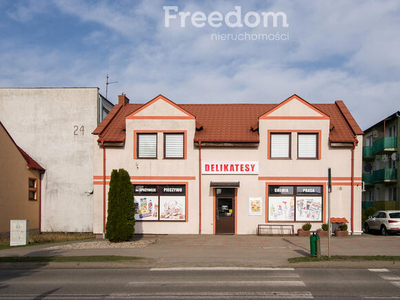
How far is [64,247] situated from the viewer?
1880 cm

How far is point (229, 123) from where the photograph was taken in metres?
25.4

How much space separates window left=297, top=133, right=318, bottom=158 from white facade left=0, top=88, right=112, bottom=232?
13.2 metres

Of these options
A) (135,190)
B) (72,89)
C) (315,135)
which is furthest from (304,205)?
(72,89)

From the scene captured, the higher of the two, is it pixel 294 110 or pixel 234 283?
pixel 294 110

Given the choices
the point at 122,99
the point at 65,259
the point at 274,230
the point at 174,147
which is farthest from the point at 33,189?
the point at 274,230

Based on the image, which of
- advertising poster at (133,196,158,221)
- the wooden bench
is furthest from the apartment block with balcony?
advertising poster at (133,196,158,221)

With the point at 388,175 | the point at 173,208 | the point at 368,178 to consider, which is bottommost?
the point at 173,208

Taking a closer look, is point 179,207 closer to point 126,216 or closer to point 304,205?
point 126,216

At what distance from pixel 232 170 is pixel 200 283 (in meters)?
13.0

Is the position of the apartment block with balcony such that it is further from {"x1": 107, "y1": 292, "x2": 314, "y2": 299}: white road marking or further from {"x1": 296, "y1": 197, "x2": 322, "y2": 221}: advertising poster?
{"x1": 107, "y1": 292, "x2": 314, "y2": 299}: white road marking

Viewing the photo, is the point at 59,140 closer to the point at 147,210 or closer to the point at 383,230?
the point at 147,210

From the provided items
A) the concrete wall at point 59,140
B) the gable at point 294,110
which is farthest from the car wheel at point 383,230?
the concrete wall at point 59,140

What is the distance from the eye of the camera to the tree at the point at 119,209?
19578 millimetres

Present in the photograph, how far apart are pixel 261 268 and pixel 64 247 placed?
954 centimetres
